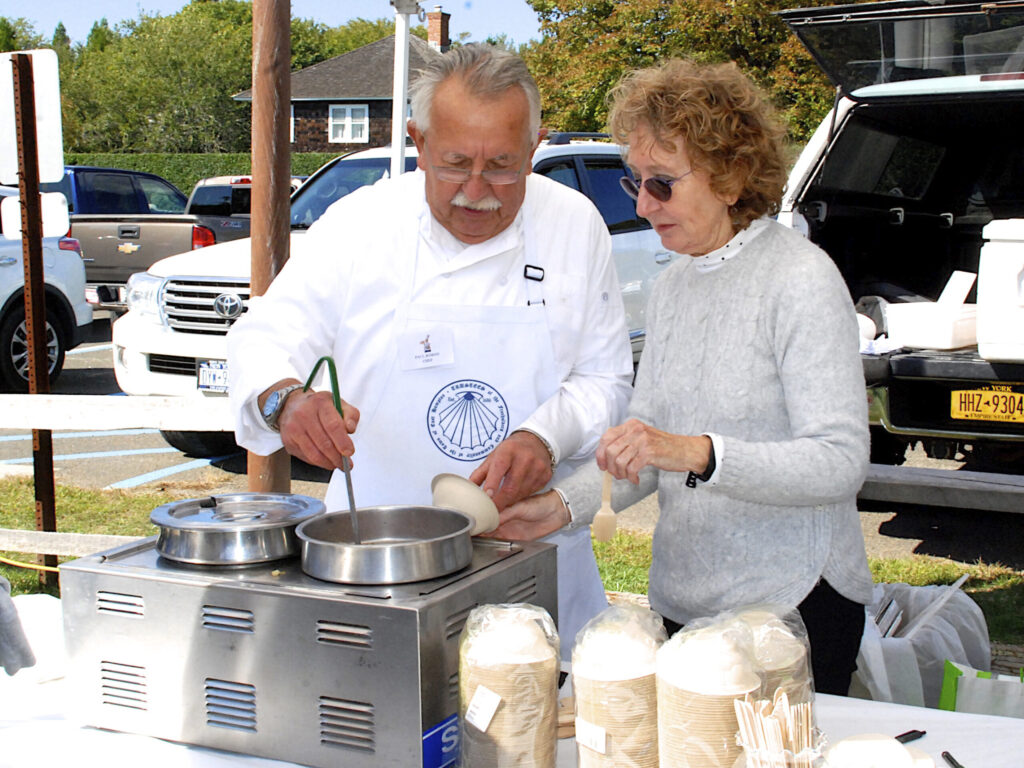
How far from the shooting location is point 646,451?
5.68 feet

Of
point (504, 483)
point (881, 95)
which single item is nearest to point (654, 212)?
point (504, 483)

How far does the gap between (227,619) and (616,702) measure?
1.82 feet

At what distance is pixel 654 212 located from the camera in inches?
79.9

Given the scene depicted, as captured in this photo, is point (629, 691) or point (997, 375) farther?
point (997, 375)

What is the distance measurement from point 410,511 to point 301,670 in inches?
15.0

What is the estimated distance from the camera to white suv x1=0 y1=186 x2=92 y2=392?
8.57 m

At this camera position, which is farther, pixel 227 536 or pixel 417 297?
pixel 417 297

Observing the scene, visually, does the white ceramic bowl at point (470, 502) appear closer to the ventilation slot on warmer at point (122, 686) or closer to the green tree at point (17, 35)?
the ventilation slot on warmer at point (122, 686)

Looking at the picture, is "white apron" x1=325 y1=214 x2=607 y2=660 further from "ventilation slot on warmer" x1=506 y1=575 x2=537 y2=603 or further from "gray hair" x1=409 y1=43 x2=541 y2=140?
"ventilation slot on warmer" x1=506 y1=575 x2=537 y2=603

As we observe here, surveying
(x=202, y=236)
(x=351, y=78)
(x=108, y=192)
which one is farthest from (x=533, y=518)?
(x=351, y=78)

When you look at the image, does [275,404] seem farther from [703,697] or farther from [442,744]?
[703,697]

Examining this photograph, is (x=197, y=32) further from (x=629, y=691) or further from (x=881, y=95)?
(x=629, y=691)

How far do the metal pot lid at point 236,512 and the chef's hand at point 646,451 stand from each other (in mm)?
493

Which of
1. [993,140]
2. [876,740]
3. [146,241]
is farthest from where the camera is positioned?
[146,241]
